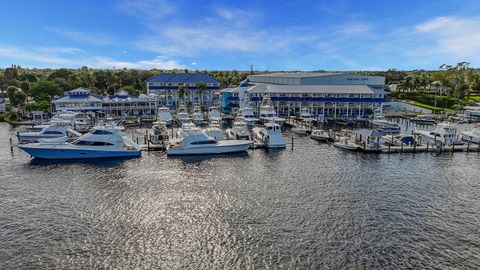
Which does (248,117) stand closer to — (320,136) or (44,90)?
(320,136)

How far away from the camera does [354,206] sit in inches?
1267

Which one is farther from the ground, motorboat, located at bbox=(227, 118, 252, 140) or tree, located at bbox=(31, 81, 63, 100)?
tree, located at bbox=(31, 81, 63, 100)

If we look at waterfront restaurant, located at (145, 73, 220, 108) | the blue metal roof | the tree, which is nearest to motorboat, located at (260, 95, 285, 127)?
waterfront restaurant, located at (145, 73, 220, 108)

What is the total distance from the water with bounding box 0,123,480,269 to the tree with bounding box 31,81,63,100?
59.1 metres

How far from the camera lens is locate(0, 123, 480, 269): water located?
77.5ft

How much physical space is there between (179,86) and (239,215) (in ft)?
266

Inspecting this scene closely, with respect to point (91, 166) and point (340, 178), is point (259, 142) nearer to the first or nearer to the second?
point (340, 178)

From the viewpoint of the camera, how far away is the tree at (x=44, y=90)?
319 feet

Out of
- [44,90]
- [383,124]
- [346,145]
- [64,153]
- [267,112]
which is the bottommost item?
[64,153]

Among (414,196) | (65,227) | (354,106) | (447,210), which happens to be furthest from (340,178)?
(354,106)

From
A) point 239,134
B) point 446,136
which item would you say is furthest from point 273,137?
point 446,136

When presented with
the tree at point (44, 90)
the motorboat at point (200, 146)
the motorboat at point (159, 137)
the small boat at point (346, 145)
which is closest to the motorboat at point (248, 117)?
the motorboat at point (159, 137)

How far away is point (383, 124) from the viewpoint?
7550 centimetres

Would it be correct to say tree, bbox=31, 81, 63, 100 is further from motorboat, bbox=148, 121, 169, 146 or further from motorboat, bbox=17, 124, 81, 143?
motorboat, bbox=148, 121, 169, 146
